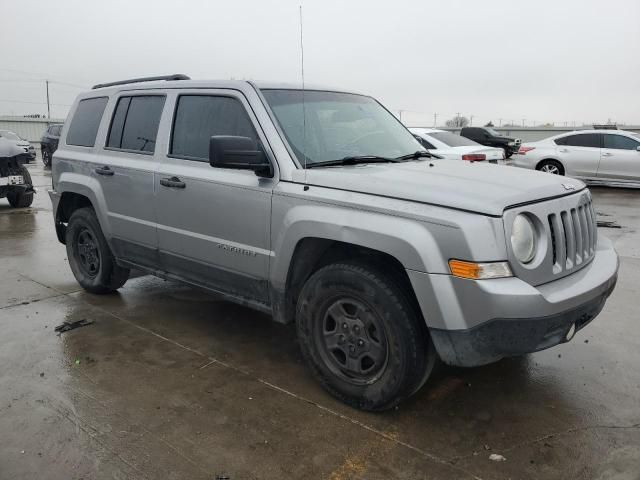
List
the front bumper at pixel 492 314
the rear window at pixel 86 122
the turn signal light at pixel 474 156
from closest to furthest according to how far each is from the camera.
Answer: the front bumper at pixel 492 314, the rear window at pixel 86 122, the turn signal light at pixel 474 156

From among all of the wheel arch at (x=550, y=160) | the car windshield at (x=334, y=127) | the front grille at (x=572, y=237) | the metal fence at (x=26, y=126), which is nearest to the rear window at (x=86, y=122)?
the car windshield at (x=334, y=127)

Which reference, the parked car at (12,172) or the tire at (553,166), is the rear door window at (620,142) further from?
the parked car at (12,172)

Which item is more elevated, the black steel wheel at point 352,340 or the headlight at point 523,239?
the headlight at point 523,239

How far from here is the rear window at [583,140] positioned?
13.8 meters

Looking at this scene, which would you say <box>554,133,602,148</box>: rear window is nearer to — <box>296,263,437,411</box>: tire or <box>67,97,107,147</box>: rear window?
<box>67,97,107,147</box>: rear window

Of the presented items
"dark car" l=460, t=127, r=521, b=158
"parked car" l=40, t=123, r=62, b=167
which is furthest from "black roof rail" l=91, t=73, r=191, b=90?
"dark car" l=460, t=127, r=521, b=158

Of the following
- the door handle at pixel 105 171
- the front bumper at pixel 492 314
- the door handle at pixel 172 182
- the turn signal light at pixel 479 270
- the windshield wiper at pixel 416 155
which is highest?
the windshield wiper at pixel 416 155

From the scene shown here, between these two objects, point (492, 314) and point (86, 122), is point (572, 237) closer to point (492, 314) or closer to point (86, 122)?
point (492, 314)

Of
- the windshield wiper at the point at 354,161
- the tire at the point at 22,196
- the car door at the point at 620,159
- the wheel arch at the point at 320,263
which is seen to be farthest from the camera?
the car door at the point at 620,159

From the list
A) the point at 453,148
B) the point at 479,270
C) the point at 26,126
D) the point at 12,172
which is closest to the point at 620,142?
the point at 453,148

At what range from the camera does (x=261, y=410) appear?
326 centimetres

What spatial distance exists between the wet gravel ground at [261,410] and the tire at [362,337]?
0.19 metres

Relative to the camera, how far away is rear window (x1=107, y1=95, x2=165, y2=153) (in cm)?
442

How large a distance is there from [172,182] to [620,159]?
12625mm
